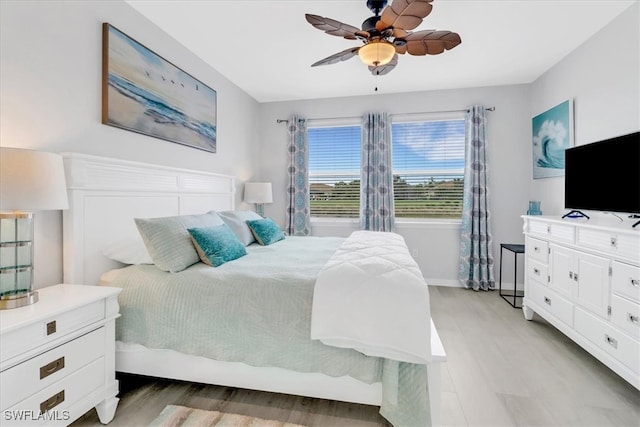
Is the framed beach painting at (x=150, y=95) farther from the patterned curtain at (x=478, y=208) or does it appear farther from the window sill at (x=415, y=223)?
the patterned curtain at (x=478, y=208)

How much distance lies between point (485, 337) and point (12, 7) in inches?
150

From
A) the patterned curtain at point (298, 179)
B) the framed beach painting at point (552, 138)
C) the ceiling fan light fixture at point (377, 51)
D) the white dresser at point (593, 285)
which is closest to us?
the white dresser at point (593, 285)

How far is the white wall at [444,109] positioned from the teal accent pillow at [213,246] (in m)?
2.45

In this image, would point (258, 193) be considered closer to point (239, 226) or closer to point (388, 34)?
point (239, 226)

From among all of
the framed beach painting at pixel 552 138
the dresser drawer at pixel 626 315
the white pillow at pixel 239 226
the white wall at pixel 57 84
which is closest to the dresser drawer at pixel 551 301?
the dresser drawer at pixel 626 315

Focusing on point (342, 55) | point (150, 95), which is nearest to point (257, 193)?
point (150, 95)

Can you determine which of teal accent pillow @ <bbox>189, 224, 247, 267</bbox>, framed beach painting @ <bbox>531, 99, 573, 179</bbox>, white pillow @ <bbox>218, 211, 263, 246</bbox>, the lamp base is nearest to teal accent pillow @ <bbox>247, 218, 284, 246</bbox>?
white pillow @ <bbox>218, 211, 263, 246</bbox>

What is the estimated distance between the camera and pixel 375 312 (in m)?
1.42

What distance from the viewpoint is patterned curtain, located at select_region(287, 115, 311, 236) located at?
450 centimetres

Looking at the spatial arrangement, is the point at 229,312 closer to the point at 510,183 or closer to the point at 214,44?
the point at 214,44

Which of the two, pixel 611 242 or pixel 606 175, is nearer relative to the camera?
pixel 611 242

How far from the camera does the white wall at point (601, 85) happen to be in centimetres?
233

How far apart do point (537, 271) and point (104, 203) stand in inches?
143

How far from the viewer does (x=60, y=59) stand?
6.03 ft
